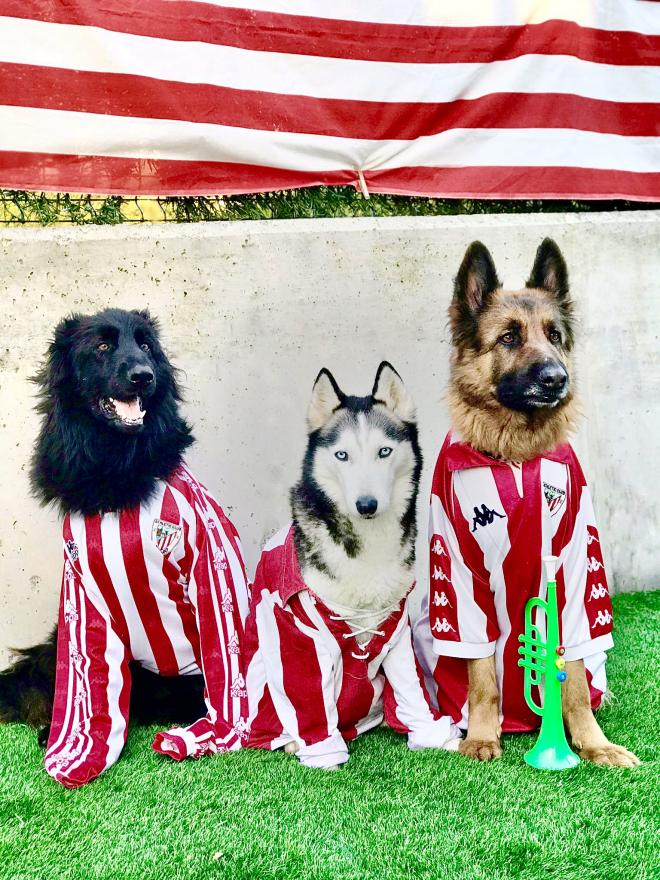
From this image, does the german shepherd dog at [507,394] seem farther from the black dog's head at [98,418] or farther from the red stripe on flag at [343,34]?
the red stripe on flag at [343,34]

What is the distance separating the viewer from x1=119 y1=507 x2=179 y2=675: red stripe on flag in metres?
2.81

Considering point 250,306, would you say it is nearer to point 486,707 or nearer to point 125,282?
point 125,282

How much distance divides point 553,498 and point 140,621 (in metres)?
1.48

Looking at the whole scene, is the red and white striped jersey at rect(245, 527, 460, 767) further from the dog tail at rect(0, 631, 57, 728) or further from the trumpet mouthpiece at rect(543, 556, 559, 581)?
the dog tail at rect(0, 631, 57, 728)

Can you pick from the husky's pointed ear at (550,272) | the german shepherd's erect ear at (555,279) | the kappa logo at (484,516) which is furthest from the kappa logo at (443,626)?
the husky's pointed ear at (550,272)

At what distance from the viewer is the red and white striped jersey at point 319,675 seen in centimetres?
283

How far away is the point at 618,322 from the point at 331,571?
95.1 inches

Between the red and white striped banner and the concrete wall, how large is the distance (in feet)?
0.79

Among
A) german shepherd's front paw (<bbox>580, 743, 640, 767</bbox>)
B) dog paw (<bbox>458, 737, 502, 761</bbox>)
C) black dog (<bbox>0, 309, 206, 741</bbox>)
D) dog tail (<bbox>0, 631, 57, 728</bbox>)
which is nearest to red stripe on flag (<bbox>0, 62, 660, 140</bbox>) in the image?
black dog (<bbox>0, 309, 206, 741</bbox>)

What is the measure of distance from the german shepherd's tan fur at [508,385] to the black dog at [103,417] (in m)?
1.05

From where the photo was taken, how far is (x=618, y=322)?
4.38m

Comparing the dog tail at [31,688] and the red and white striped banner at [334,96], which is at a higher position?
the red and white striped banner at [334,96]

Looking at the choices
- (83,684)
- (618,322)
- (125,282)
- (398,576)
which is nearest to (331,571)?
(398,576)

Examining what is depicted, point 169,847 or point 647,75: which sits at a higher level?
point 647,75
